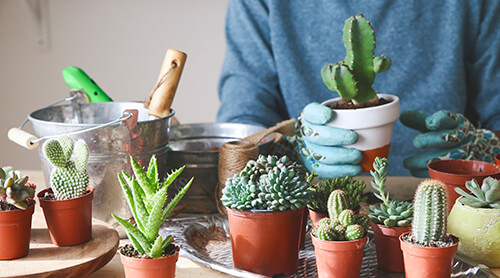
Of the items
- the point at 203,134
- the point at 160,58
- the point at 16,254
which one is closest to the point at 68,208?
the point at 16,254

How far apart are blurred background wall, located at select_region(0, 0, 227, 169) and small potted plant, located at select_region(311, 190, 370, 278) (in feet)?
5.92

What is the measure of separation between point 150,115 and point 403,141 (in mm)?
896

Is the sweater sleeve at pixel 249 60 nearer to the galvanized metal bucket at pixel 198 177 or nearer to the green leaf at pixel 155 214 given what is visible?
the galvanized metal bucket at pixel 198 177

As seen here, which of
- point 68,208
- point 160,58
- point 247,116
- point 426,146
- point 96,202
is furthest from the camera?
point 160,58

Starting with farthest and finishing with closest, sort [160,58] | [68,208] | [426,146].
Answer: [160,58] < [426,146] < [68,208]

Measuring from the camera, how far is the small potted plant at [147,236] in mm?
594

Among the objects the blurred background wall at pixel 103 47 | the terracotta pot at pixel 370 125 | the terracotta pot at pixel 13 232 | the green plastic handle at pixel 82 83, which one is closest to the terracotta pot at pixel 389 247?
the terracotta pot at pixel 370 125

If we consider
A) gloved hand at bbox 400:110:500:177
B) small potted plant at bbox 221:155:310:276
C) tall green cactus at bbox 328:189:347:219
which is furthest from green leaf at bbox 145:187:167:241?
gloved hand at bbox 400:110:500:177

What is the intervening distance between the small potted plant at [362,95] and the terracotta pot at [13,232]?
0.51 meters

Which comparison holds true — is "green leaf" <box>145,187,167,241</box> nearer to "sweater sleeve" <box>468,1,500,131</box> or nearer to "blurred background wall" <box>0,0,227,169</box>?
"sweater sleeve" <box>468,1,500,131</box>

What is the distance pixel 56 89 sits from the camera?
2385 millimetres

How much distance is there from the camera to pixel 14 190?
0.67 meters

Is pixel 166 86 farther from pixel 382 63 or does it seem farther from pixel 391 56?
pixel 391 56

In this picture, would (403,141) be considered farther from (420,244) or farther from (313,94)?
(420,244)
